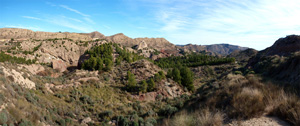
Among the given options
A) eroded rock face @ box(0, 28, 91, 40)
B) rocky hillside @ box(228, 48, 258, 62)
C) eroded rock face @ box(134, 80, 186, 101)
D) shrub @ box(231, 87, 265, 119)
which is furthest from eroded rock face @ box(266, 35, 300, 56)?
eroded rock face @ box(0, 28, 91, 40)

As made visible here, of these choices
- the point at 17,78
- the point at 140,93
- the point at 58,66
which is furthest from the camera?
the point at 58,66

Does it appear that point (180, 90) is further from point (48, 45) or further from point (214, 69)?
point (48, 45)

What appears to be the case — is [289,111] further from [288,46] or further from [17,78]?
[288,46]

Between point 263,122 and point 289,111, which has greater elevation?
point 289,111

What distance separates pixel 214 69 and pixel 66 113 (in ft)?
185

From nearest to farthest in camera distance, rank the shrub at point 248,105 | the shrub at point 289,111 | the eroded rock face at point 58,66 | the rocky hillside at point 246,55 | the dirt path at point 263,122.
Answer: the shrub at point 289,111 → the dirt path at point 263,122 → the shrub at point 248,105 → the eroded rock face at point 58,66 → the rocky hillside at point 246,55

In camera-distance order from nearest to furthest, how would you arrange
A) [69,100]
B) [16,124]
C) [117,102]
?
[16,124], [69,100], [117,102]

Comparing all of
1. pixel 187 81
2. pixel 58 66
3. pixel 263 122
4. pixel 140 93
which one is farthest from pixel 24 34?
pixel 263 122

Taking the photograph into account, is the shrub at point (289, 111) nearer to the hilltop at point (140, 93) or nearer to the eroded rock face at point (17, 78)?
the hilltop at point (140, 93)

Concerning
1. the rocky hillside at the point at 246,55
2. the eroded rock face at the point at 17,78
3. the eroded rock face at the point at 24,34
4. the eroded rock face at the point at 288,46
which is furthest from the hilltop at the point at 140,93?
the eroded rock face at the point at 24,34

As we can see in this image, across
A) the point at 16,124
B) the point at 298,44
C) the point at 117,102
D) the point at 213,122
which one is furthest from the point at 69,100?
the point at 298,44

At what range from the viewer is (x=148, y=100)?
25156 millimetres

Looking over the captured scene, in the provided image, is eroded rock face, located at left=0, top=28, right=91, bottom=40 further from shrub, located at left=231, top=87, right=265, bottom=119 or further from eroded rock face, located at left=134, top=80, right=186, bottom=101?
shrub, located at left=231, top=87, right=265, bottom=119

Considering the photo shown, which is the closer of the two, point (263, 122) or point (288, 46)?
point (263, 122)
